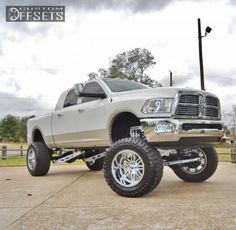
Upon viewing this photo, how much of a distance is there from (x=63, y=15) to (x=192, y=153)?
A: 7931mm

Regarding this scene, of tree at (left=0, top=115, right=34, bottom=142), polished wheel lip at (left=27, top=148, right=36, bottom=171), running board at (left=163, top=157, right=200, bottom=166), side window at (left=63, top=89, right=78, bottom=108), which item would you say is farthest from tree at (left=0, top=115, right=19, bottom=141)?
running board at (left=163, top=157, right=200, bottom=166)

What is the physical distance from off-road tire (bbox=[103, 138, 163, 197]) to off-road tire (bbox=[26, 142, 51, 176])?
359 centimetres

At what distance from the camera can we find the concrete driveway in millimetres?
3934

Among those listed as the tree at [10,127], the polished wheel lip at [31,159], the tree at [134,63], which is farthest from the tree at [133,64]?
the tree at [10,127]

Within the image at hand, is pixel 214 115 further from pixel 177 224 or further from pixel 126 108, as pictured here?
pixel 177 224

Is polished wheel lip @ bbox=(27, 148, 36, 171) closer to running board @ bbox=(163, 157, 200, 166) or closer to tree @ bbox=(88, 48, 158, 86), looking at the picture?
running board @ bbox=(163, 157, 200, 166)

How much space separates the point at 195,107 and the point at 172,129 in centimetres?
69

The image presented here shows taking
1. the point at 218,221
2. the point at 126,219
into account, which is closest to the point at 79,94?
the point at 126,219

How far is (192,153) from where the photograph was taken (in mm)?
7570

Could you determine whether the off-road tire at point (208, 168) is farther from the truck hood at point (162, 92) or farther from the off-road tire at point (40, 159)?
the off-road tire at point (40, 159)

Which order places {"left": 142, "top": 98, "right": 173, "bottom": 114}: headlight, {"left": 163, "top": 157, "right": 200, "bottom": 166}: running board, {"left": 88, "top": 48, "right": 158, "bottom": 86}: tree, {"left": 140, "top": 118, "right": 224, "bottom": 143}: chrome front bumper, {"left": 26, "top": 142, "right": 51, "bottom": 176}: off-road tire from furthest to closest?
{"left": 88, "top": 48, "right": 158, "bottom": 86}: tree, {"left": 26, "top": 142, "right": 51, "bottom": 176}: off-road tire, {"left": 163, "top": 157, "right": 200, "bottom": 166}: running board, {"left": 142, "top": 98, "right": 173, "bottom": 114}: headlight, {"left": 140, "top": 118, "right": 224, "bottom": 143}: chrome front bumper

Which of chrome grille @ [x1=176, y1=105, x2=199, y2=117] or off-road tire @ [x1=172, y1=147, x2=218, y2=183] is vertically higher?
chrome grille @ [x1=176, y1=105, x2=199, y2=117]

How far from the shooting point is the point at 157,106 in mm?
5879

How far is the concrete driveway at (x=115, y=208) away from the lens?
393cm
